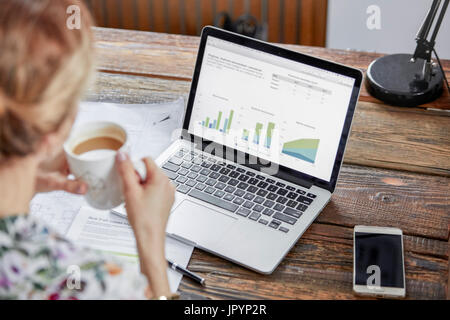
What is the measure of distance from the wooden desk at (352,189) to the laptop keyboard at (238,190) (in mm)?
53

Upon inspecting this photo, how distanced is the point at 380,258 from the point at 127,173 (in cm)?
44

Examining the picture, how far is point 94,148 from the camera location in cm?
94

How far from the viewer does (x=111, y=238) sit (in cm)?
Answer: 105

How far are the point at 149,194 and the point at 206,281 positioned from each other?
0.19m

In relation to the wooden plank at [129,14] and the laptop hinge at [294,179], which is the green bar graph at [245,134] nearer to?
the laptop hinge at [294,179]

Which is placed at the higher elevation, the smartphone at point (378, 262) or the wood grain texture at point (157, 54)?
the wood grain texture at point (157, 54)

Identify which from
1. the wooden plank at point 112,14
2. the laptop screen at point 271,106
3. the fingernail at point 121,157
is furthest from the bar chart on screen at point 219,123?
the wooden plank at point 112,14

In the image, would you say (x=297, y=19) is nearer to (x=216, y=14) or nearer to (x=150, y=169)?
(x=216, y=14)

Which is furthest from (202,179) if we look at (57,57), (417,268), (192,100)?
(57,57)

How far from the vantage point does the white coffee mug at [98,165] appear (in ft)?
2.87

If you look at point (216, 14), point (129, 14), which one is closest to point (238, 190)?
point (216, 14)

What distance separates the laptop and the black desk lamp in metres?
0.30

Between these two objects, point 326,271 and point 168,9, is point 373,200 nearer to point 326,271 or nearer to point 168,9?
point 326,271

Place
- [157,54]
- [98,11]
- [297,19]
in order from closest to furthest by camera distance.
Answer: [157,54]
[297,19]
[98,11]
